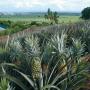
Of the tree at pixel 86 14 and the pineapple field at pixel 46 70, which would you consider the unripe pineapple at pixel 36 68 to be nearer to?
the pineapple field at pixel 46 70

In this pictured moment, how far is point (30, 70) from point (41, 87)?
23.6 inches

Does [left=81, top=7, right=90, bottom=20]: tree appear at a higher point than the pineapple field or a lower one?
lower

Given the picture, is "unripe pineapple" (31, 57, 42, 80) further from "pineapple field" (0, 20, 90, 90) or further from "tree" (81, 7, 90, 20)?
"tree" (81, 7, 90, 20)

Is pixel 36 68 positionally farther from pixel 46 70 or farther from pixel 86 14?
pixel 86 14

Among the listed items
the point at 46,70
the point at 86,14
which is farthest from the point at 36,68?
the point at 86,14

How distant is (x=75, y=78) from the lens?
22.3 ft

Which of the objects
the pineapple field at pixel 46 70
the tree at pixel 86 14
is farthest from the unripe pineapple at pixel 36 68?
the tree at pixel 86 14

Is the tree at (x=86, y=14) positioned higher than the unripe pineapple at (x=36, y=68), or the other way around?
the unripe pineapple at (x=36, y=68)

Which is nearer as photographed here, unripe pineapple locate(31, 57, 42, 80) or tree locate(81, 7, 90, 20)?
unripe pineapple locate(31, 57, 42, 80)

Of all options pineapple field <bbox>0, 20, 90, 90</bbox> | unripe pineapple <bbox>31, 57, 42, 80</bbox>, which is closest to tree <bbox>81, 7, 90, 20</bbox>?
pineapple field <bbox>0, 20, 90, 90</bbox>

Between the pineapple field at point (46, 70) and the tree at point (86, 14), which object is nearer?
the pineapple field at point (46, 70)

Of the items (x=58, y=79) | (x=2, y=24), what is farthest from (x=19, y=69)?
(x=2, y=24)

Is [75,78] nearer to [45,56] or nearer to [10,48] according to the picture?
[45,56]

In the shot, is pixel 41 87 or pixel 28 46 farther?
pixel 28 46
